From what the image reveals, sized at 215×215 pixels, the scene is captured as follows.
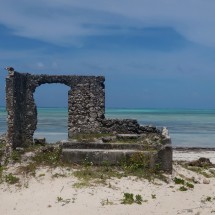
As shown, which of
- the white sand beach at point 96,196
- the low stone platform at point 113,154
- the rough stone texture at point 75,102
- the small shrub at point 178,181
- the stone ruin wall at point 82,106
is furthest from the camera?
the stone ruin wall at point 82,106

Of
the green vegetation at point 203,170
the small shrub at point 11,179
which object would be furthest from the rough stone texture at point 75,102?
the small shrub at point 11,179

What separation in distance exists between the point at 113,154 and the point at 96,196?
268cm

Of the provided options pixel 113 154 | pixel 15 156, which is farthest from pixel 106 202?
pixel 15 156

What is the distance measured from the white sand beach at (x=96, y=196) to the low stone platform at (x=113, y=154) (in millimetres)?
618

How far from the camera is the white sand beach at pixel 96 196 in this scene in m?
12.1

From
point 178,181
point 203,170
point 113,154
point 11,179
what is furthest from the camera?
point 203,170

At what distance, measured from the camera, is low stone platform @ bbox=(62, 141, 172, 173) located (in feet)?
49.7

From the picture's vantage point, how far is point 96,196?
42.4 feet

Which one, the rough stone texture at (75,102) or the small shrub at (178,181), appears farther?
the rough stone texture at (75,102)

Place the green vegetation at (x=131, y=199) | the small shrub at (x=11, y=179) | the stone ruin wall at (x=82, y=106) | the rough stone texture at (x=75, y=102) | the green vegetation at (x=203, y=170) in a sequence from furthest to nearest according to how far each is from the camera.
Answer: the stone ruin wall at (x=82, y=106) → the rough stone texture at (x=75, y=102) → the green vegetation at (x=203, y=170) → the small shrub at (x=11, y=179) → the green vegetation at (x=131, y=199)

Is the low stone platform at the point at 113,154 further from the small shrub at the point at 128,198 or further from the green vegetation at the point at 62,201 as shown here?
the green vegetation at the point at 62,201

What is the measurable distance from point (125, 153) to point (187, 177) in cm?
239

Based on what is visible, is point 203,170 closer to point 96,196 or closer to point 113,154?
point 113,154

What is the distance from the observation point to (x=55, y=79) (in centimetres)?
2098
